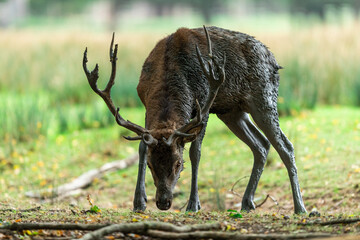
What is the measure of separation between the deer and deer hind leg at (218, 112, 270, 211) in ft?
0.04

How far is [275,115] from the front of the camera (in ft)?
24.8

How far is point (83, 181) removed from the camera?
10.3 metres

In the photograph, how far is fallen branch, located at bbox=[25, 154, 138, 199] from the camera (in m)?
9.17

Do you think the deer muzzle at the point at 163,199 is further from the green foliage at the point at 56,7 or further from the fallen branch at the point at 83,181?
the green foliage at the point at 56,7

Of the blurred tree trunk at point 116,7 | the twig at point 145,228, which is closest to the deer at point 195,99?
the twig at point 145,228

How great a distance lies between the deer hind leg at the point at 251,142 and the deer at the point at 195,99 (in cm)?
1

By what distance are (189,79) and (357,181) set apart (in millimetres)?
3306

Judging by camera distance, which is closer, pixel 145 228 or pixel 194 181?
pixel 145 228

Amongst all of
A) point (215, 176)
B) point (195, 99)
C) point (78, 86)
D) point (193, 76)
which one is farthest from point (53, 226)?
point (78, 86)

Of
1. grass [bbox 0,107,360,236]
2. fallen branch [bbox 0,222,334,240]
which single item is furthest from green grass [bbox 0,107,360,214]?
fallen branch [bbox 0,222,334,240]

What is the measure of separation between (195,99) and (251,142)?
4.33 feet

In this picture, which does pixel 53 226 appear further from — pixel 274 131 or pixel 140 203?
pixel 274 131

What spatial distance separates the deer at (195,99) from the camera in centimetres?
622

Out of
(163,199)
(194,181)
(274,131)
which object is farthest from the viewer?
(274,131)
